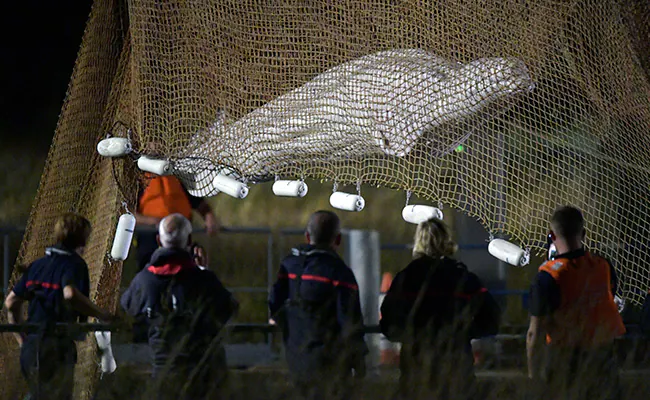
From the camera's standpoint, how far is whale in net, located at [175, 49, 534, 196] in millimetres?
3877

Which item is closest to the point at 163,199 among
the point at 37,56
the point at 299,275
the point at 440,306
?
the point at 299,275

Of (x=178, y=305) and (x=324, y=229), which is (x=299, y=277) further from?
(x=178, y=305)

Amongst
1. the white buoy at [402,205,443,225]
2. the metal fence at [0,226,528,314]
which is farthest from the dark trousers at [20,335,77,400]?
→ the metal fence at [0,226,528,314]

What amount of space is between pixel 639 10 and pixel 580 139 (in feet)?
2.50

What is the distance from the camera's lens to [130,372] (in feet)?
11.8

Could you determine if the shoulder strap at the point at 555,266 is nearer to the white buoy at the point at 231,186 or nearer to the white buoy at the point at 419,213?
the white buoy at the point at 419,213

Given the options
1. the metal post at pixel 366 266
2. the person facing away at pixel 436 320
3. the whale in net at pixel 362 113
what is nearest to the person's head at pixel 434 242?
the person facing away at pixel 436 320

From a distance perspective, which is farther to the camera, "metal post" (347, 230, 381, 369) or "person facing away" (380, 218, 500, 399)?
"metal post" (347, 230, 381, 369)

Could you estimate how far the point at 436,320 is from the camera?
11.2ft

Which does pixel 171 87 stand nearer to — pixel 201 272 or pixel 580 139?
pixel 201 272

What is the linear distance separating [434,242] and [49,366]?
142 cm

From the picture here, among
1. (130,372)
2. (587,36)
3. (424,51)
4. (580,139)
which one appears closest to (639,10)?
(587,36)

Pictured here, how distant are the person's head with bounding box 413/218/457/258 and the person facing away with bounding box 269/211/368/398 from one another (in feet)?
0.93

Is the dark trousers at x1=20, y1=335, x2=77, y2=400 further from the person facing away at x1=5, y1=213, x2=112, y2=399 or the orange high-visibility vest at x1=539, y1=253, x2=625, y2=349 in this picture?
the orange high-visibility vest at x1=539, y1=253, x2=625, y2=349
